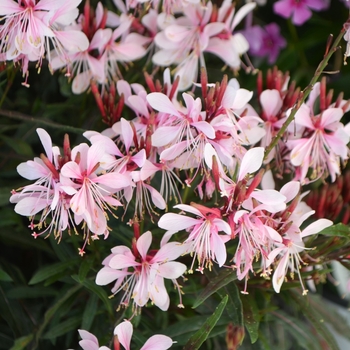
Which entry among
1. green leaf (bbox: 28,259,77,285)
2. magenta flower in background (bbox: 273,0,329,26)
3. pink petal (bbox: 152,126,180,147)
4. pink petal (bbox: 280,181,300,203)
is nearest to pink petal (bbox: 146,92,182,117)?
pink petal (bbox: 152,126,180,147)

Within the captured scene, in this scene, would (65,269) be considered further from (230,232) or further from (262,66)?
(262,66)

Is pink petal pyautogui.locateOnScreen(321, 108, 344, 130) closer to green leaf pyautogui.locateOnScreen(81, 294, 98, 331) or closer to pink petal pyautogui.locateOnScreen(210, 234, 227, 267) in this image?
pink petal pyautogui.locateOnScreen(210, 234, 227, 267)

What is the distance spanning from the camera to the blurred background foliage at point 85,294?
0.59 m

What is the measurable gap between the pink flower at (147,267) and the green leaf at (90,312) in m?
0.10

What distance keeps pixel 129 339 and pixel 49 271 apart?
0.15 metres

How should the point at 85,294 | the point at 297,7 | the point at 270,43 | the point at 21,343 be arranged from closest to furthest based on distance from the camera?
the point at 21,343 → the point at 85,294 → the point at 297,7 → the point at 270,43

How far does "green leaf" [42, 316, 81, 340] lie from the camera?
0.62 meters

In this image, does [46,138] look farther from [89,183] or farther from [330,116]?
[330,116]

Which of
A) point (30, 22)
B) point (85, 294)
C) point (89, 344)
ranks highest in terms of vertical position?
point (30, 22)

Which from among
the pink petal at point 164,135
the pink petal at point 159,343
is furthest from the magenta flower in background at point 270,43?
the pink petal at point 159,343

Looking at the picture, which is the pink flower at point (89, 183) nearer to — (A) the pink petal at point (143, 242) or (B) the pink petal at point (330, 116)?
(A) the pink petal at point (143, 242)

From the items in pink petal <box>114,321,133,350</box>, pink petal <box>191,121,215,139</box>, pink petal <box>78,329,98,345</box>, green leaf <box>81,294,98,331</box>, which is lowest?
green leaf <box>81,294,98,331</box>

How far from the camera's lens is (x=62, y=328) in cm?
62

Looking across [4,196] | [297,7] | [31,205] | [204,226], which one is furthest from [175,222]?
[297,7]
